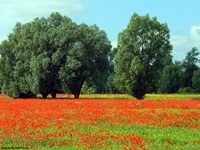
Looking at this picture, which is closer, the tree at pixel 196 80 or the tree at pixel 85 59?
the tree at pixel 85 59

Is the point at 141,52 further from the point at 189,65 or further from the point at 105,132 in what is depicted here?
the point at 189,65

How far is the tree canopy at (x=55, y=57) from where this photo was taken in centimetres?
6575

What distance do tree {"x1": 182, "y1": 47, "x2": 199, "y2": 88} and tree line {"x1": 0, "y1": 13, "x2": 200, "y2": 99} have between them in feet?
240

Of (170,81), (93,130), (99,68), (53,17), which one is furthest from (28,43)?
(170,81)

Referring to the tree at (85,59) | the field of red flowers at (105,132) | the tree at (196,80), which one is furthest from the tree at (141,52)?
the tree at (196,80)

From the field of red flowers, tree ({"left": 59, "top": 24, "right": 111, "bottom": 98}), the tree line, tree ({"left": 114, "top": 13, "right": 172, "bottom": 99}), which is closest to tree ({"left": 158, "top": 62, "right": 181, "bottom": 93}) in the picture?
the tree line

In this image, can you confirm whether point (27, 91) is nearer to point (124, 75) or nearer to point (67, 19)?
point (67, 19)

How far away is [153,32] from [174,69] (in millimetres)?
82763

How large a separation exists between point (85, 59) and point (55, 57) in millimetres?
5793

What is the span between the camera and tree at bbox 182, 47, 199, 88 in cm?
13888

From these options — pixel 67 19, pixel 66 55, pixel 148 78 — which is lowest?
pixel 148 78

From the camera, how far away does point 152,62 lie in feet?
201

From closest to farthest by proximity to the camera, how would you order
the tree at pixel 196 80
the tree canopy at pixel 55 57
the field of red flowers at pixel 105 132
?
the field of red flowers at pixel 105 132 → the tree canopy at pixel 55 57 → the tree at pixel 196 80

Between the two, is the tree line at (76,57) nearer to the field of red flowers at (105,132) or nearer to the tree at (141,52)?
the tree at (141,52)
